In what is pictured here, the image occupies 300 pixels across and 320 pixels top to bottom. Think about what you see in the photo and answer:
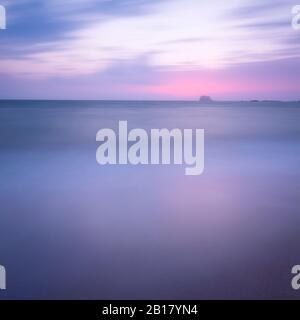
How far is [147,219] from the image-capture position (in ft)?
6.06

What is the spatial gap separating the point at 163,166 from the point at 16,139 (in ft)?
2.27

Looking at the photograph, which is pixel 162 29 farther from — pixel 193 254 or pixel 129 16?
pixel 193 254

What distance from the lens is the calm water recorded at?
164cm

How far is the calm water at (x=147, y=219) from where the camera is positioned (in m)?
1.64

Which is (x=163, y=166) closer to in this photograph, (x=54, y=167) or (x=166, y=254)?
(x=166, y=254)

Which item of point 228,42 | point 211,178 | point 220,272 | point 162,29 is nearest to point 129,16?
point 162,29

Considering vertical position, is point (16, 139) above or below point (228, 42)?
below

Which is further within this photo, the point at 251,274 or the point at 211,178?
the point at 211,178

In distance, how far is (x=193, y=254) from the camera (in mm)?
1712

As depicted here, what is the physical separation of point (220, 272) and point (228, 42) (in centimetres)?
82

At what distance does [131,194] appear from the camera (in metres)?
1.99
